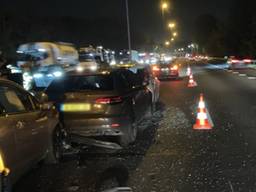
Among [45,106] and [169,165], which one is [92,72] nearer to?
[45,106]

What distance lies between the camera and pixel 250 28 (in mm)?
77188

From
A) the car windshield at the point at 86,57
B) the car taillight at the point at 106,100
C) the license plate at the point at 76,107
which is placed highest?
the car taillight at the point at 106,100

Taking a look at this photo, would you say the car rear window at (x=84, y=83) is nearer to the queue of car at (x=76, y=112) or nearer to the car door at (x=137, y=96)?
the queue of car at (x=76, y=112)

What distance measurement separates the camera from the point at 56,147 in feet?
27.5

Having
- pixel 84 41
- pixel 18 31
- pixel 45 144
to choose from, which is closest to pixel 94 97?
pixel 45 144

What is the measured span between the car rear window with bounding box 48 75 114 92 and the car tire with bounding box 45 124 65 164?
4.31ft

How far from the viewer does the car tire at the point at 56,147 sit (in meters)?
8.12

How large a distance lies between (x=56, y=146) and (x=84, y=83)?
193 centimetres

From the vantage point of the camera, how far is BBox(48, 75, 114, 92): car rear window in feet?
32.1

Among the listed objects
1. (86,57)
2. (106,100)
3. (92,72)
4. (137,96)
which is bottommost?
(86,57)

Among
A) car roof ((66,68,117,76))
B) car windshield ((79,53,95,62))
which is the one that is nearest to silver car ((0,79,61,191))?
car roof ((66,68,117,76))

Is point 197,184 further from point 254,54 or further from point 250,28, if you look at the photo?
point 250,28

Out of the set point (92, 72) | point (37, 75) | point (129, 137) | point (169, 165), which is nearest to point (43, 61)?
point (37, 75)

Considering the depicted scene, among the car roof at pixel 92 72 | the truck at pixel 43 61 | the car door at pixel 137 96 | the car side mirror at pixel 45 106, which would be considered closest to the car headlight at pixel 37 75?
the truck at pixel 43 61
